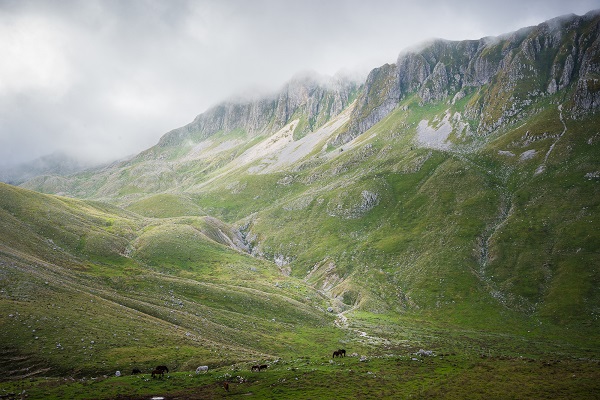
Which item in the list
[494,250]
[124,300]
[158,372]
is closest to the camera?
[158,372]

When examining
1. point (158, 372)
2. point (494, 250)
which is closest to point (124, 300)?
point (158, 372)

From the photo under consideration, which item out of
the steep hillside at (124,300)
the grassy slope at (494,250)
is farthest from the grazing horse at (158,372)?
the grassy slope at (494,250)

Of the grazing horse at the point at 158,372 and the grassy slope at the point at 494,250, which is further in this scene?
the grassy slope at the point at 494,250

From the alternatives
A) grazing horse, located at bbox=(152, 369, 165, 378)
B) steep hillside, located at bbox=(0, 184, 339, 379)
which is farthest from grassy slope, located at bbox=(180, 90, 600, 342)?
grazing horse, located at bbox=(152, 369, 165, 378)

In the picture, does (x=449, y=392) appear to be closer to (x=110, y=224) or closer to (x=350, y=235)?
(x=350, y=235)

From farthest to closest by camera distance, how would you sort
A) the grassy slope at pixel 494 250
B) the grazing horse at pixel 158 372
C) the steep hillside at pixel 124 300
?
the grassy slope at pixel 494 250, the steep hillside at pixel 124 300, the grazing horse at pixel 158 372

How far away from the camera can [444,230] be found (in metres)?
168

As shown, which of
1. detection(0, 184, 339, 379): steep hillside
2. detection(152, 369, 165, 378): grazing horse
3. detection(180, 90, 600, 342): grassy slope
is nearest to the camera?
detection(152, 369, 165, 378): grazing horse

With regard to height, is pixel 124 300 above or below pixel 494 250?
below

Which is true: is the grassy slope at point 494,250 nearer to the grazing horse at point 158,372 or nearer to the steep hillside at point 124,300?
the steep hillside at point 124,300

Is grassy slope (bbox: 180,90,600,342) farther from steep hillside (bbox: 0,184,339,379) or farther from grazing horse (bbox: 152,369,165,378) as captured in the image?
grazing horse (bbox: 152,369,165,378)

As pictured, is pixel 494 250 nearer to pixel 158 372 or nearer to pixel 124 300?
pixel 124 300

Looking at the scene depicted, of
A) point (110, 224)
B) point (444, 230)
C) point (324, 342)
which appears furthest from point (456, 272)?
point (110, 224)

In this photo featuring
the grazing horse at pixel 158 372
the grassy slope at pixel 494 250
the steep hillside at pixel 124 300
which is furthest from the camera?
the grassy slope at pixel 494 250
